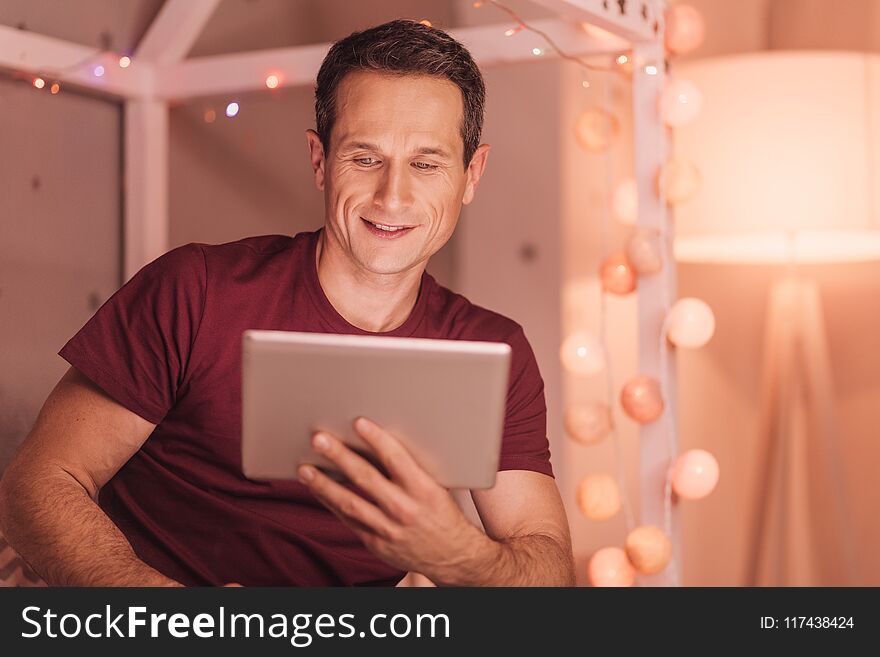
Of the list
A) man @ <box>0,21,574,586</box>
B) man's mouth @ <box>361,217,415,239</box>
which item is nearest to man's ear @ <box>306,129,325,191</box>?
man @ <box>0,21,574,586</box>

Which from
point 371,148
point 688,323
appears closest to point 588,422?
point 688,323

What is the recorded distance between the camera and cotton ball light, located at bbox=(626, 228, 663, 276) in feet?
5.59

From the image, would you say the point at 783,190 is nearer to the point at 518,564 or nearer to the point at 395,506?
the point at 518,564

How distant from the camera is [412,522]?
1.11 m

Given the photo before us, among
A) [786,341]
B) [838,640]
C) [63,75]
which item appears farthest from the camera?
[786,341]

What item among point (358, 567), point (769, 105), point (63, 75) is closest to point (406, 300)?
point (358, 567)

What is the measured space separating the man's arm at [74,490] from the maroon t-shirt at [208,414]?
0.11 feet

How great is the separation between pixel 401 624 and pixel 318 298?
1.64 ft

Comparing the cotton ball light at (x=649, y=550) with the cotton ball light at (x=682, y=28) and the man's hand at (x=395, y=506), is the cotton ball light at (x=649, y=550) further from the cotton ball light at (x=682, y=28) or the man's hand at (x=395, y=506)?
the cotton ball light at (x=682, y=28)

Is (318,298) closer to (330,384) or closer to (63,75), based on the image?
(330,384)

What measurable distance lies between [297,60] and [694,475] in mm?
881

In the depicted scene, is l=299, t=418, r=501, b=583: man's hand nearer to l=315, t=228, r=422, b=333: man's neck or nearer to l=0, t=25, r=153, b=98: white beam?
l=315, t=228, r=422, b=333: man's neck

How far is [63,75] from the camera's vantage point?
1.76 metres

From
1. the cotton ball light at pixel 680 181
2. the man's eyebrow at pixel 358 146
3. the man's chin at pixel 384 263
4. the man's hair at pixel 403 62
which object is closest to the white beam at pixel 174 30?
the man's hair at pixel 403 62
